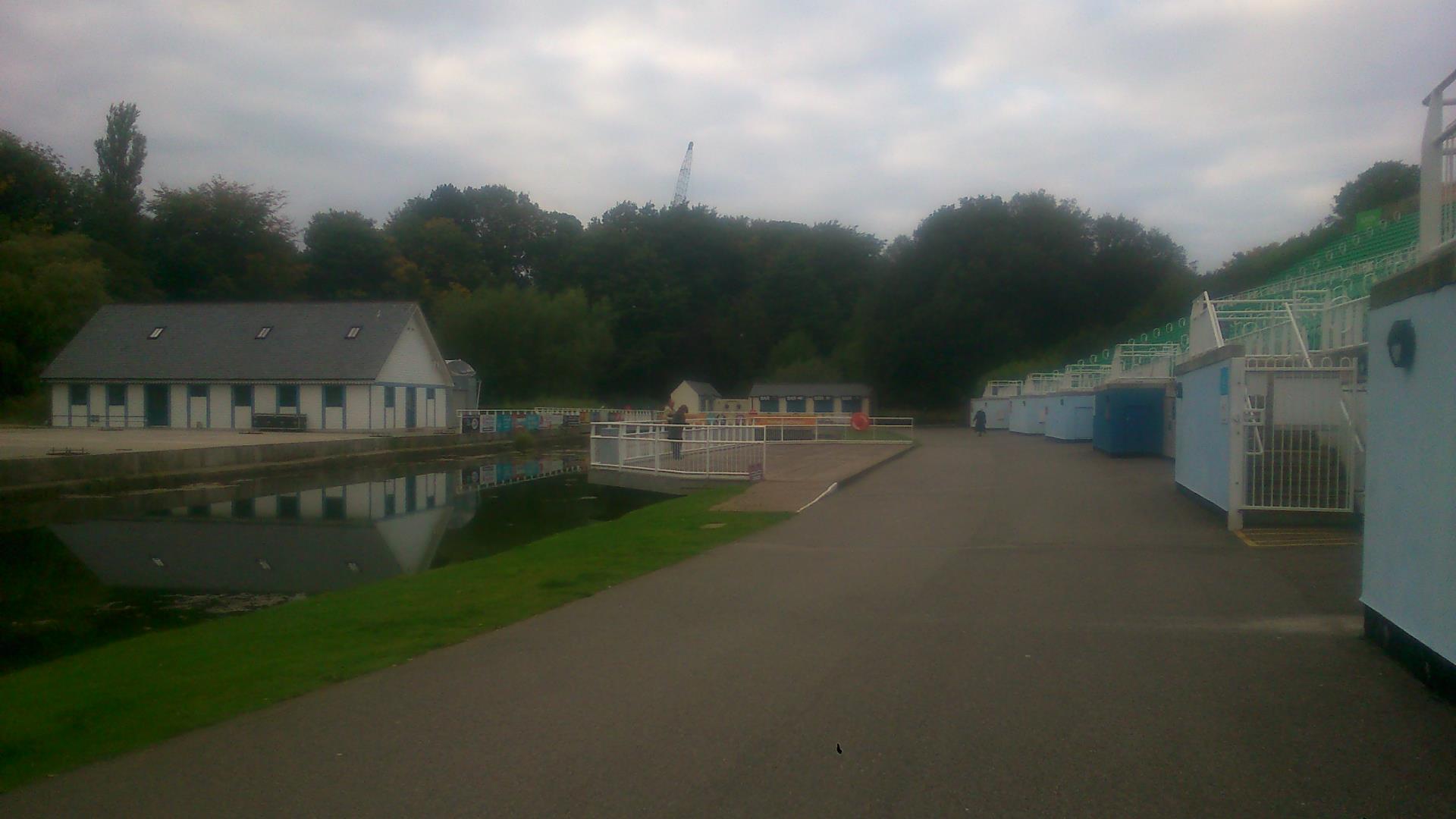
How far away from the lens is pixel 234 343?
4719 cm

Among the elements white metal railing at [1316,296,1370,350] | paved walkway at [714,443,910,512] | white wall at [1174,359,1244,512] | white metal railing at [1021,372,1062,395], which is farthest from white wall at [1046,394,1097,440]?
white metal railing at [1316,296,1370,350]

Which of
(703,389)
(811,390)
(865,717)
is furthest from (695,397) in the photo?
(865,717)

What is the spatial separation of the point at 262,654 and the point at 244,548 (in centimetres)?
826

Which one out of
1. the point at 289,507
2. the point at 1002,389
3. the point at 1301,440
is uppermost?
the point at 1002,389

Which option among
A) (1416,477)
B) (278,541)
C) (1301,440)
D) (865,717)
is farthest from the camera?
(278,541)

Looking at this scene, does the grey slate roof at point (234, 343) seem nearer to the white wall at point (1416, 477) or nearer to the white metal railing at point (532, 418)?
the white metal railing at point (532, 418)

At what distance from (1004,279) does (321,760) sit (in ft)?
244

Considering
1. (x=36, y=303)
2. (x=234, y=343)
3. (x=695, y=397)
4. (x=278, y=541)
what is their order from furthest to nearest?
(x=695, y=397), (x=36, y=303), (x=234, y=343), (x=278, y=541)

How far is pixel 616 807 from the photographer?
15.4 ft

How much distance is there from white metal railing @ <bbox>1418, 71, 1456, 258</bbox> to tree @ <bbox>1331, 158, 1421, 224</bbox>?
48383 millimetres

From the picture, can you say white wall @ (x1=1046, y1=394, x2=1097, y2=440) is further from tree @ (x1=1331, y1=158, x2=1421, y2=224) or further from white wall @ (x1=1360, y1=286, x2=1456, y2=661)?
white wall @ (x1=1360, y1=286, x2=1456, y2=661)

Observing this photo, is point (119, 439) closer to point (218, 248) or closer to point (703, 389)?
point (218, 248)

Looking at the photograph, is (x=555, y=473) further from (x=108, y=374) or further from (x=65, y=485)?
(x=108, y=374)

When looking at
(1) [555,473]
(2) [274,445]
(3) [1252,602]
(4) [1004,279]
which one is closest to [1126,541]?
(3) [1252,602]
